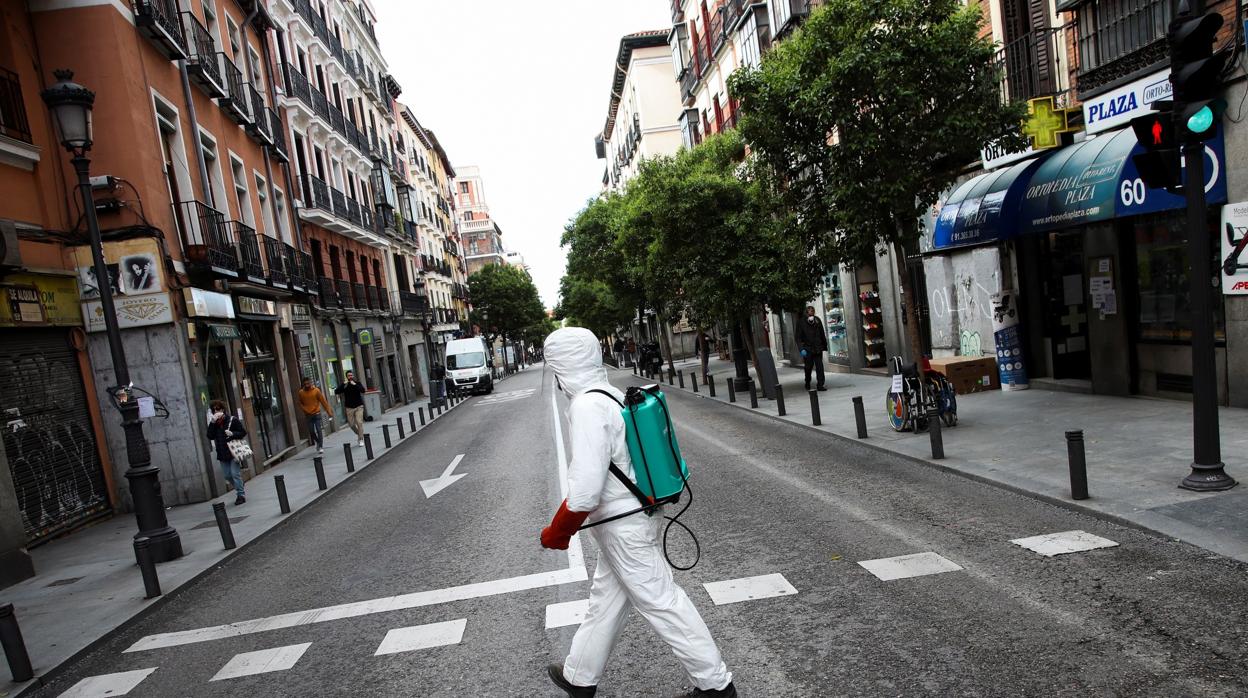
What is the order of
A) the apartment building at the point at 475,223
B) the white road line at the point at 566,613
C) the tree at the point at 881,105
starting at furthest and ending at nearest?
1. the apartment building at the point at 475,223
2. the tree at the point at 881,105
3. the white road line at the point at 566,613

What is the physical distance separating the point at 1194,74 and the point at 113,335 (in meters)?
10.2

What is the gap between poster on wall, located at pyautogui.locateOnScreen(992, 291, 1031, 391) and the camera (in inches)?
521

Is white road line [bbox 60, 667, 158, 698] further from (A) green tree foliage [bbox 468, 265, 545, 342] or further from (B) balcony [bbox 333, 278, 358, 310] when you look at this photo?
(A) green tree foliage [bbox 468, 265, 545, 342]

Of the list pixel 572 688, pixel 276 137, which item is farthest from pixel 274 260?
pixel 572 688

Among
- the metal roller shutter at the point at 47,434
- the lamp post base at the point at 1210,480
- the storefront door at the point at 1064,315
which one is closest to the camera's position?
the lamp post base at the point at 1210,480

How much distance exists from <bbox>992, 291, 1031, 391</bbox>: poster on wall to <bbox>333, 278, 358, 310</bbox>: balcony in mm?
20934

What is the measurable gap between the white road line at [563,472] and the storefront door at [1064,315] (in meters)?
8.67

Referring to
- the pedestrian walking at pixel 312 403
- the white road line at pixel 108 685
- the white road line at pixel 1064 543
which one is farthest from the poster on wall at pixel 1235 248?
the pedestrian walking at pixel 312 403

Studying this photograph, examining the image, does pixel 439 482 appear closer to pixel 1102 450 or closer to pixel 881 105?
pixel 881 105

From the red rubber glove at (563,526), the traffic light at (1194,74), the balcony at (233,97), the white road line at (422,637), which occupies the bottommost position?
the white road line at (422,637)

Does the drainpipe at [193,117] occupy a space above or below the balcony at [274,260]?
above

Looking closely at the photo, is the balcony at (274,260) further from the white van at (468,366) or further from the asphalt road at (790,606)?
the white van at (468,366)

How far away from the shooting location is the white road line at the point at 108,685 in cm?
489

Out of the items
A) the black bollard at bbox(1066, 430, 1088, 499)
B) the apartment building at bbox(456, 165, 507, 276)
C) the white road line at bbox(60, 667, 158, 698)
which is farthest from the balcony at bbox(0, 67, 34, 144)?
the apartment building at bbox(456, 165, 507, 276)
